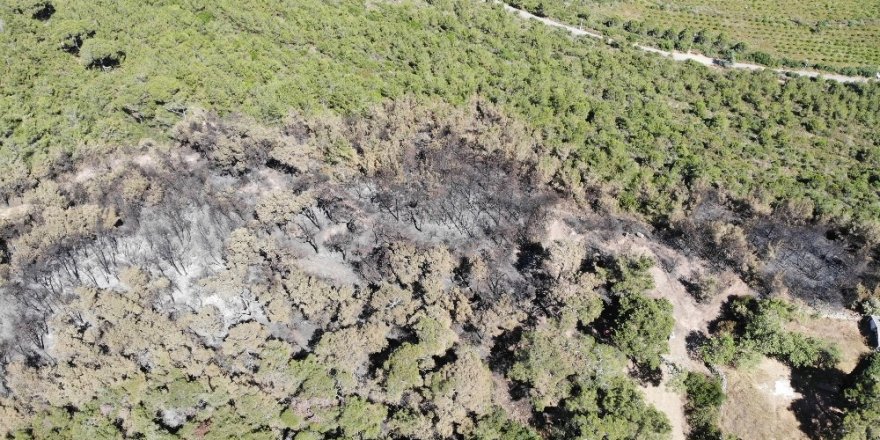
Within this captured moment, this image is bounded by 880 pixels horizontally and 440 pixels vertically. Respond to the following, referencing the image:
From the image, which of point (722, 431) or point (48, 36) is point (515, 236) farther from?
point (48, 36)

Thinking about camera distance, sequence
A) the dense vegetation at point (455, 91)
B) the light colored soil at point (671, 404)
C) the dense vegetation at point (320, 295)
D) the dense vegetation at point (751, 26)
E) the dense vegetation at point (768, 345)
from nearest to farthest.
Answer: the dense vegetation at point (320, 295), the light colored soil at point (671, 404), the dense vegetation at point (768, 345), the dense vegetation at point (455, 91), the dense vegetation at point (751, 26)

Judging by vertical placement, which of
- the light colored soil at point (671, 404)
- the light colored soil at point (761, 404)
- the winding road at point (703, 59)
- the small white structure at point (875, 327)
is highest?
the winding road at point (703, 59)

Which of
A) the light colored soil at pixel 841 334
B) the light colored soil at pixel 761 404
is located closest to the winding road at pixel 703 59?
the light colored soil at pixel 841 334

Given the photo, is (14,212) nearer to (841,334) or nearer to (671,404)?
(671,404)

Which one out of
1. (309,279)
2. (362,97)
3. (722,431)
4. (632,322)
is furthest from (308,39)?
(722,431)

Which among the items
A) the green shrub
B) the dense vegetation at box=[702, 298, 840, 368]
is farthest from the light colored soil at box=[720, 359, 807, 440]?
the green shrub

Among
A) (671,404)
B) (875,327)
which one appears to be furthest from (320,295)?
(875,327)

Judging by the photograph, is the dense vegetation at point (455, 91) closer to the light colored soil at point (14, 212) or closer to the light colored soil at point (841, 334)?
the light colored soil at point (14, 212)

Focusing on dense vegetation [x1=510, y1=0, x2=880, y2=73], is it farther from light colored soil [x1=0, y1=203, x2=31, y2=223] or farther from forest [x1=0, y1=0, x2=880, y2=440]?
light colored soil [x1=0, y1=203, x2=31, y2=223]
